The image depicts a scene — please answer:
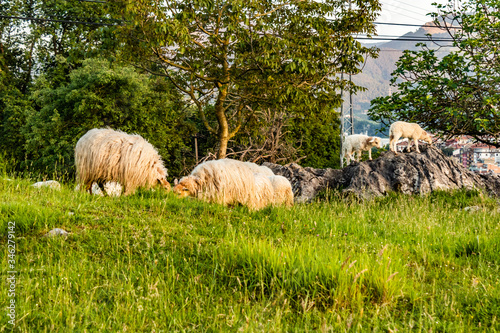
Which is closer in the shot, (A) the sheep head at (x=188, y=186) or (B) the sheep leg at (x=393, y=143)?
(A) the sheep head at (x=188, y=186)

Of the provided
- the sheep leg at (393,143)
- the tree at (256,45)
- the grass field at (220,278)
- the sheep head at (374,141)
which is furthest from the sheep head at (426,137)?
the grass field at (220,278)

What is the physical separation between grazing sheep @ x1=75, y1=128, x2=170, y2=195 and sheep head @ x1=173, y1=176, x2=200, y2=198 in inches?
22.0

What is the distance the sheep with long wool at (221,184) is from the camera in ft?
22.4

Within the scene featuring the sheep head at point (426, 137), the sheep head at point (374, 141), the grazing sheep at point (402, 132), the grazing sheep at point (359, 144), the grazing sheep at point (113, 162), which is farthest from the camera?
the grazing sheep at point (359, 144)

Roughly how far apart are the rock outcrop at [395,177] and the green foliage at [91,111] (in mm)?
10672

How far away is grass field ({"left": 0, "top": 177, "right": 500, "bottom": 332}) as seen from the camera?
2.47m

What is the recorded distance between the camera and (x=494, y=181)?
11570 mm

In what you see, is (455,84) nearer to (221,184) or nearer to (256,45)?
(256,45)

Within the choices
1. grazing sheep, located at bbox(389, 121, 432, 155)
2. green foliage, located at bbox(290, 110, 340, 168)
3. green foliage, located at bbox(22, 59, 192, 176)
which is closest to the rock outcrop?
grazing sheep, located at bbox(389, 121, 432, 155)

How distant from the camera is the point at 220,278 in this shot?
124 inches

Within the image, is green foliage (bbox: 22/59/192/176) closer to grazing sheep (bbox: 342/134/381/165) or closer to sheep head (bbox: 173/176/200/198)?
grazing sheep (bbox: 342/134/381/165)

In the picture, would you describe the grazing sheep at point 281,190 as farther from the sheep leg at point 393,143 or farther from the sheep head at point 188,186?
the sheep leg at point 393,143

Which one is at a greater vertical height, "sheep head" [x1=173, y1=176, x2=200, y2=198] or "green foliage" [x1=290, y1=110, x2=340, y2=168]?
"green foliage" [x1=290, y1=110, x2=340, y2=168]

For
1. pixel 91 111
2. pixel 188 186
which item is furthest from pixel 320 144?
pixel 188 186
